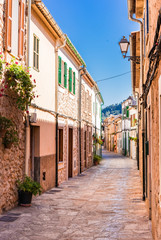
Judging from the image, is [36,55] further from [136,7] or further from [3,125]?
[3,125]

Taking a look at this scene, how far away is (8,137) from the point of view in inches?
293

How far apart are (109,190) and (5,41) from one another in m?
6.75

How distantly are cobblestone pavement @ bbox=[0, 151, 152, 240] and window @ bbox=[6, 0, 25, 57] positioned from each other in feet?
13.1

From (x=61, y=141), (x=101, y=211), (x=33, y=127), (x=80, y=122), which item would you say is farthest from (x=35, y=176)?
(x=80, y=122)

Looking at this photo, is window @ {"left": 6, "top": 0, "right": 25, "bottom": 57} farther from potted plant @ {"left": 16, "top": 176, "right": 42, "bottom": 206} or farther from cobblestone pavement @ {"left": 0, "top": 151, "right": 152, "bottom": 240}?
cobblestone pavement @ {"left": 0, "top": 151, "right": 152, "bottom": 240}

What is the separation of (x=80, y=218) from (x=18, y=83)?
138 inches

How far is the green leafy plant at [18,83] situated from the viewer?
7672 mm

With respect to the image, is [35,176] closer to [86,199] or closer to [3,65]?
[86,199]

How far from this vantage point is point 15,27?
8.24 m

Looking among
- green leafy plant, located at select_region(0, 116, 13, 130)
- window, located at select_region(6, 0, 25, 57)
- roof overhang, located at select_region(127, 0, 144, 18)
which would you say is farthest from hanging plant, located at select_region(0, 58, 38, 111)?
roof overhang, located at select_region(127, 0, 144, 18)

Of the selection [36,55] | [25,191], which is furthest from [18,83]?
[25,191]

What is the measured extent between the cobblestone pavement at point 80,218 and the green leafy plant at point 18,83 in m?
2.70

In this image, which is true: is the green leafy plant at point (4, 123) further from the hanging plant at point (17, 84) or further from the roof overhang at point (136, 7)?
Answer: the roof overhang at point (136, 7)

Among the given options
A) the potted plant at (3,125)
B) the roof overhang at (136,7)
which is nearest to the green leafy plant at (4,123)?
the potted plant at (3,125)
